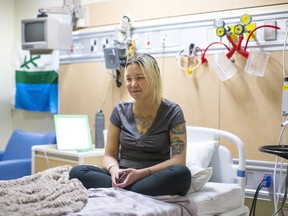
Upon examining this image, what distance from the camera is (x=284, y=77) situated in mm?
2717

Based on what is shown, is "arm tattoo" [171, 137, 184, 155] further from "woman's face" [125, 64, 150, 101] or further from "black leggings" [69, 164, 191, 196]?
"woman's face" [125, 64, 150, 101]

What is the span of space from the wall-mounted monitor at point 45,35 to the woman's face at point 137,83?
5.08ft

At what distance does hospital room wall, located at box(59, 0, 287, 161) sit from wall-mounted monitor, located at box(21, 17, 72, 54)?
0.99ft

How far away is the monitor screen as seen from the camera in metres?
3.84

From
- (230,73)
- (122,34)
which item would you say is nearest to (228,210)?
(230,73)

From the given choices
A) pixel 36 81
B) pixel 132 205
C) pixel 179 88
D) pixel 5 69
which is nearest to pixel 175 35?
pixel 179 88

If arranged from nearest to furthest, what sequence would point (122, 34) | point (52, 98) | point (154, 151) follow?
point (154, 151)
point (122, 34)
point (52, 98)

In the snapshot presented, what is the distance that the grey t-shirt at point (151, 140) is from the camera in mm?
2412

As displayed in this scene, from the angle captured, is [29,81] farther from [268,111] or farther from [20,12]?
[268,111]

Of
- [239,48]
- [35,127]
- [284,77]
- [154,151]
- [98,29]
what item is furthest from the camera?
[35,127]

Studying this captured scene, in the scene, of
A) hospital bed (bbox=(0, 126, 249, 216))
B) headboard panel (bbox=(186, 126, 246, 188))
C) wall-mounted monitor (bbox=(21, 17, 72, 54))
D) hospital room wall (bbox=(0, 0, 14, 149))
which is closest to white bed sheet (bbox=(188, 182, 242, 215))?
hospital bed (bbox=(0, 126, 249, 216))

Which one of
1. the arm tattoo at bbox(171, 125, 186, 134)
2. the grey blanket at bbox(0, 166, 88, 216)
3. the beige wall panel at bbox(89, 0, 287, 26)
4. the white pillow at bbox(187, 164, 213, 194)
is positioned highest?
the beige wall panel at bbox(89, 0, 287, 26)

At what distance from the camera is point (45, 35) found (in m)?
3.80

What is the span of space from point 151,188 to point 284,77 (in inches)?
49.4
